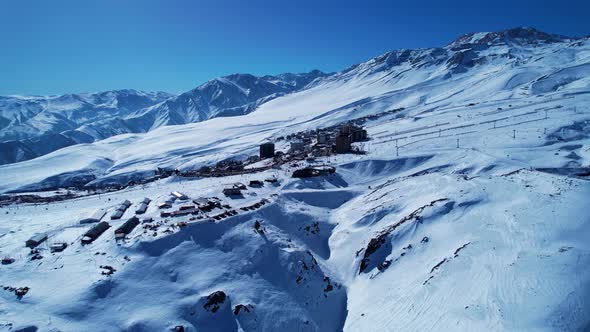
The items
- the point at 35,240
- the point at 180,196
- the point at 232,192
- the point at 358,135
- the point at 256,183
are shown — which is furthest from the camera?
the point at 358,135

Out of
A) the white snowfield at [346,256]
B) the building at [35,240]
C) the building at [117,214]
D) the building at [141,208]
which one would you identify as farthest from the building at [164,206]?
the building at [35,240]

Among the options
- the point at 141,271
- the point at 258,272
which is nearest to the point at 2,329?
the point at 141,271

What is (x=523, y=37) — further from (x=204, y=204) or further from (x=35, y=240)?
(x=35, y=240)

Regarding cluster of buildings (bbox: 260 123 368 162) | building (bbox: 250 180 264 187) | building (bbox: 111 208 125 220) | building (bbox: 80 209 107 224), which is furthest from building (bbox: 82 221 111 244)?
cluster of buildings (bbox: 260 123 368 162)

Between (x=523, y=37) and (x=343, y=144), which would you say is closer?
(x=343, y=144)

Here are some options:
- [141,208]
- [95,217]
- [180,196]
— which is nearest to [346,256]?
[180,196]

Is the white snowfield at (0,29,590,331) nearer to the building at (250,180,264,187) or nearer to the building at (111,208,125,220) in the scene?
the building at (111,208,125,220)
